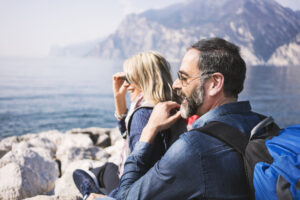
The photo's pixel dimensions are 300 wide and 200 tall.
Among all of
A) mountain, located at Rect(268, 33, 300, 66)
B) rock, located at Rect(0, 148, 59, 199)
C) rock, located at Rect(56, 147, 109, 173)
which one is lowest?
mountain, located at Rect(268, 33, 300, 66)

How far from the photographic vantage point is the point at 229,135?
146 cm

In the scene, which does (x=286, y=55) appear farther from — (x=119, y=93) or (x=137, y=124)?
(x=137, y=124)

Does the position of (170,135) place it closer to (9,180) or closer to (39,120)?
(9,180)

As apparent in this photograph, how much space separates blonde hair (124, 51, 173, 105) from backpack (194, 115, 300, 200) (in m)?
1.44

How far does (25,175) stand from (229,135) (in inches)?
174

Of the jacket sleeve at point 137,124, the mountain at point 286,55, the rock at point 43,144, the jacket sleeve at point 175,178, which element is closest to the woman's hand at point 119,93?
the jacket sleeve at point 137,124

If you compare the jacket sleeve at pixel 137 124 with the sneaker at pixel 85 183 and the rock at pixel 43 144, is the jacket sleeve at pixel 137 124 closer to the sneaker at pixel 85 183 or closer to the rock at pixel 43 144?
the sneaker at pixel 85 183

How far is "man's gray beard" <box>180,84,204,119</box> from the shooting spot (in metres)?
1.96

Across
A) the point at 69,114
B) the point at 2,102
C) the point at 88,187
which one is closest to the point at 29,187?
the point at 88,187

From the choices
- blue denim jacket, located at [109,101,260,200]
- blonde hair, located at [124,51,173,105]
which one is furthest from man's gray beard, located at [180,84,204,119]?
blonde hair, located at [124,51,173,105]

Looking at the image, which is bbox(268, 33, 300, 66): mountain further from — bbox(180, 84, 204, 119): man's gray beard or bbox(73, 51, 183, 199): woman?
bbox(180, 84, 204, 119): man's gray beard

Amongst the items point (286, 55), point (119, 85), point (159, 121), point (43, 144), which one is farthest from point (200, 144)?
point (286, 55)

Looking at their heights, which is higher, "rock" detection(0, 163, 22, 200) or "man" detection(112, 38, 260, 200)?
"man" detection(112, 38, 260, 200)

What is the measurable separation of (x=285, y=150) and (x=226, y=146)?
30 centimetres
